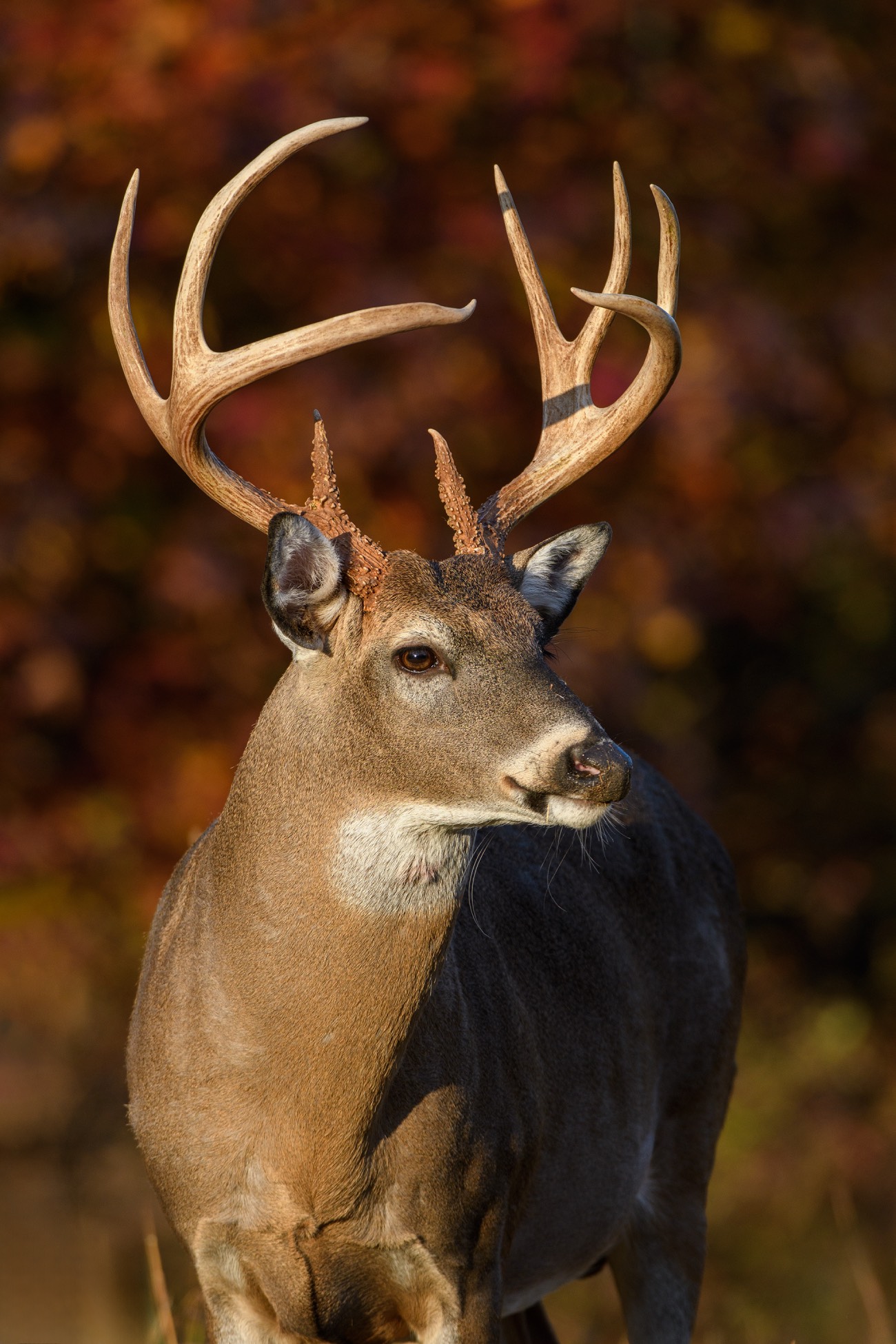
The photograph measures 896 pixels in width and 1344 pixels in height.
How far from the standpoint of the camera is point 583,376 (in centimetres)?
480

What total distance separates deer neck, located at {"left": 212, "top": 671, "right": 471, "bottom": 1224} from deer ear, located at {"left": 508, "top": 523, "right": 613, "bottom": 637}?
2.21ft

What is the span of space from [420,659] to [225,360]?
86 cm

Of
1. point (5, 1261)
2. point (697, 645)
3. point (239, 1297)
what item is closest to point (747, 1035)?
point (697, 645)

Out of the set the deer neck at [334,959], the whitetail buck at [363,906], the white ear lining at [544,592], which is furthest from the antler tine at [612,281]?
the deer neck at [334,959]

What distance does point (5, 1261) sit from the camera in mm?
9148

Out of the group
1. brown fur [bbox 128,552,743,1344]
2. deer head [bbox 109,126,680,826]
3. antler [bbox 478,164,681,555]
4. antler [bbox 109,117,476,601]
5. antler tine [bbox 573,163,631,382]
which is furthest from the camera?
antler tine [bbox 573,163,631,382]

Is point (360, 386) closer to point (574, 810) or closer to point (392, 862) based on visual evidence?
point (392, 862)

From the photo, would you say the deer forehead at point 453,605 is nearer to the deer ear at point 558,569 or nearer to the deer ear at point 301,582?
the deer ear at point 301,582

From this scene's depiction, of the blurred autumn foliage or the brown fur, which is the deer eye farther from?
the blurred autumn foliage

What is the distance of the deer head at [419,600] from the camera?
3.76 m

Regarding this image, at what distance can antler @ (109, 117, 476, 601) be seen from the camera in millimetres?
4035

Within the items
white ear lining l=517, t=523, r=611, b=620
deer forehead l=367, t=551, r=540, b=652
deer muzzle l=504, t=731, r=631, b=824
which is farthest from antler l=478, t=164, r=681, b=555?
deer muzzle l=504, t=731, r=631, b=824

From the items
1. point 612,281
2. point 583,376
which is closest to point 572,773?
point 583,376

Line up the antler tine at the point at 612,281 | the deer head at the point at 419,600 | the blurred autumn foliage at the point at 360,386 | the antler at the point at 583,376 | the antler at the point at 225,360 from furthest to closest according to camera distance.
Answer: the blurred autumn foliage at the point at 360,386, the antler tine at the point at 612,281, the antler at the point at 583,376, the antler at the point at 225,360, the deer head at the point at 419,600
